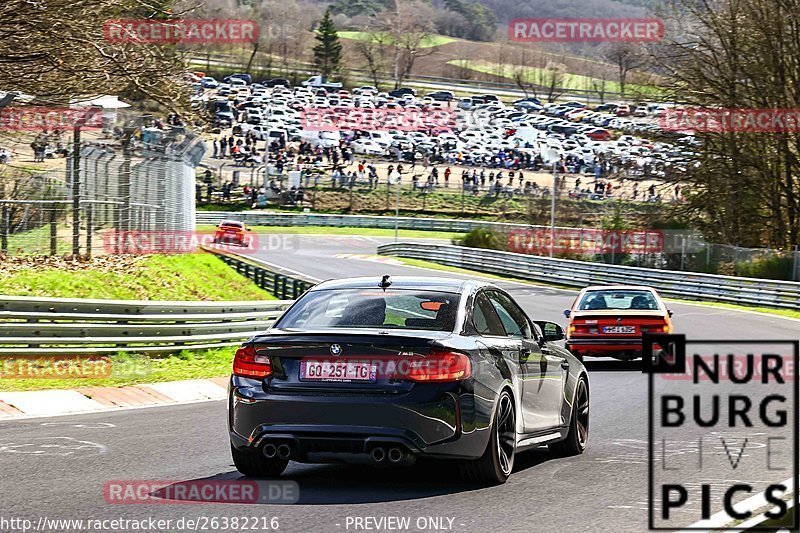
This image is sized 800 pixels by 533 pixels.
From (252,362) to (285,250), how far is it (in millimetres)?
51025

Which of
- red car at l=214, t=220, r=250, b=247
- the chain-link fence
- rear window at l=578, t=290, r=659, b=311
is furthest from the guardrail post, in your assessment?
red car at l=214, t=220, r=250, b=247

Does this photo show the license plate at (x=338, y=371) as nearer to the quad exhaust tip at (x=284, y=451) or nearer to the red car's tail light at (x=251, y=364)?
the red car's tail light at (x=251, y=364)

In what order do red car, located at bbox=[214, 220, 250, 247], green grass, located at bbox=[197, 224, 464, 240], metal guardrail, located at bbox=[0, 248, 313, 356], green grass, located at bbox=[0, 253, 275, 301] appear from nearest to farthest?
1. metal guardrail, located at bbox=[0, 248, 313, 356]
2. green grass, located at bbox=[0, 253, 275, 301]
3. red car, located at bbox=[214, 220, 250, 247]
4. green grass, located at bbox=[197, 224, 464, 240]

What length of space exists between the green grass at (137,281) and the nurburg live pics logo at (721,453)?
9038 millimetres

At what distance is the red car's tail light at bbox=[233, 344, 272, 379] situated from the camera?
26.6 ft

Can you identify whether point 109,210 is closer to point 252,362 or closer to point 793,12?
point 252,362

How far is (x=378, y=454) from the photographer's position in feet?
25.6

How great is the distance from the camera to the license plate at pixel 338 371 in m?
7.87

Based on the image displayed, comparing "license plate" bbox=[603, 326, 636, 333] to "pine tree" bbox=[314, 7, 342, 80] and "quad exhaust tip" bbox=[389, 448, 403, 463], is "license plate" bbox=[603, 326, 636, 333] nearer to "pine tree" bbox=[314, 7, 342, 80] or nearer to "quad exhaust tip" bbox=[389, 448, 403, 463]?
"quad exhaust tip" bbox=[389, 448, 403, 463]

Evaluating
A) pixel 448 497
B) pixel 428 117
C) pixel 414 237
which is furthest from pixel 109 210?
pixel 428 117

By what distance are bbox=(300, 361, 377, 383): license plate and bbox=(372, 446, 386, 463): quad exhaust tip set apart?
0.44 m

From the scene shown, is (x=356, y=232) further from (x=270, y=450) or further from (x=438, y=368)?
(x=438, y=368)

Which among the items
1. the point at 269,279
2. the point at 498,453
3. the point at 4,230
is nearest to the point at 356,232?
the point at 269,279

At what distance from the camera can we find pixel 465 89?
144 meters
